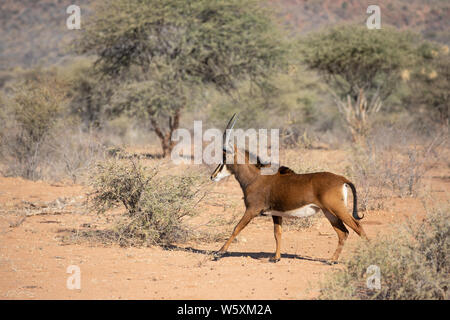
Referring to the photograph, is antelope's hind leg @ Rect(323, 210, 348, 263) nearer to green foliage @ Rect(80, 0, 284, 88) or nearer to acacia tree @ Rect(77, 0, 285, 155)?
acacia tree @ Rect(77, 0, 285, 155)

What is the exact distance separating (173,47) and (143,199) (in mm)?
12827

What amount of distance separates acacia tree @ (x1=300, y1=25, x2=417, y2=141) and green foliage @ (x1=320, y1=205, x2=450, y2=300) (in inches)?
681

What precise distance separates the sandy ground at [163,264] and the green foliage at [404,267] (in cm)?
31

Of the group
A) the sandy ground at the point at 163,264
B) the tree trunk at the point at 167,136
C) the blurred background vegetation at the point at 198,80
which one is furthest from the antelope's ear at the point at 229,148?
the tree trunk at the point at 167,136

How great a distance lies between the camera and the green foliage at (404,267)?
4781 millimetres

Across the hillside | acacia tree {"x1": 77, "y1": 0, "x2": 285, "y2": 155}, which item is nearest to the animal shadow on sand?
acacia tree {"x1": 77, "y1": 0, "x2": 285, "y2": 155}

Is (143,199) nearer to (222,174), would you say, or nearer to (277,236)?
(222,174)

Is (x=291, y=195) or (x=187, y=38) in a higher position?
(x=187, y=38)

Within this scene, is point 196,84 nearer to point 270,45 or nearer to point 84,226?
point 270,45

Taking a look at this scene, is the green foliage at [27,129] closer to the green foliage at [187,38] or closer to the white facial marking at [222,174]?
the green foliage at [187,38]

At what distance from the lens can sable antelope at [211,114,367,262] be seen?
621 cm

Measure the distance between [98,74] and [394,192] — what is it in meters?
13.9

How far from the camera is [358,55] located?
2300cm

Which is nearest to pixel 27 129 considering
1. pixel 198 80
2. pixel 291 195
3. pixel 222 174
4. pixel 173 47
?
pixel 198 80
